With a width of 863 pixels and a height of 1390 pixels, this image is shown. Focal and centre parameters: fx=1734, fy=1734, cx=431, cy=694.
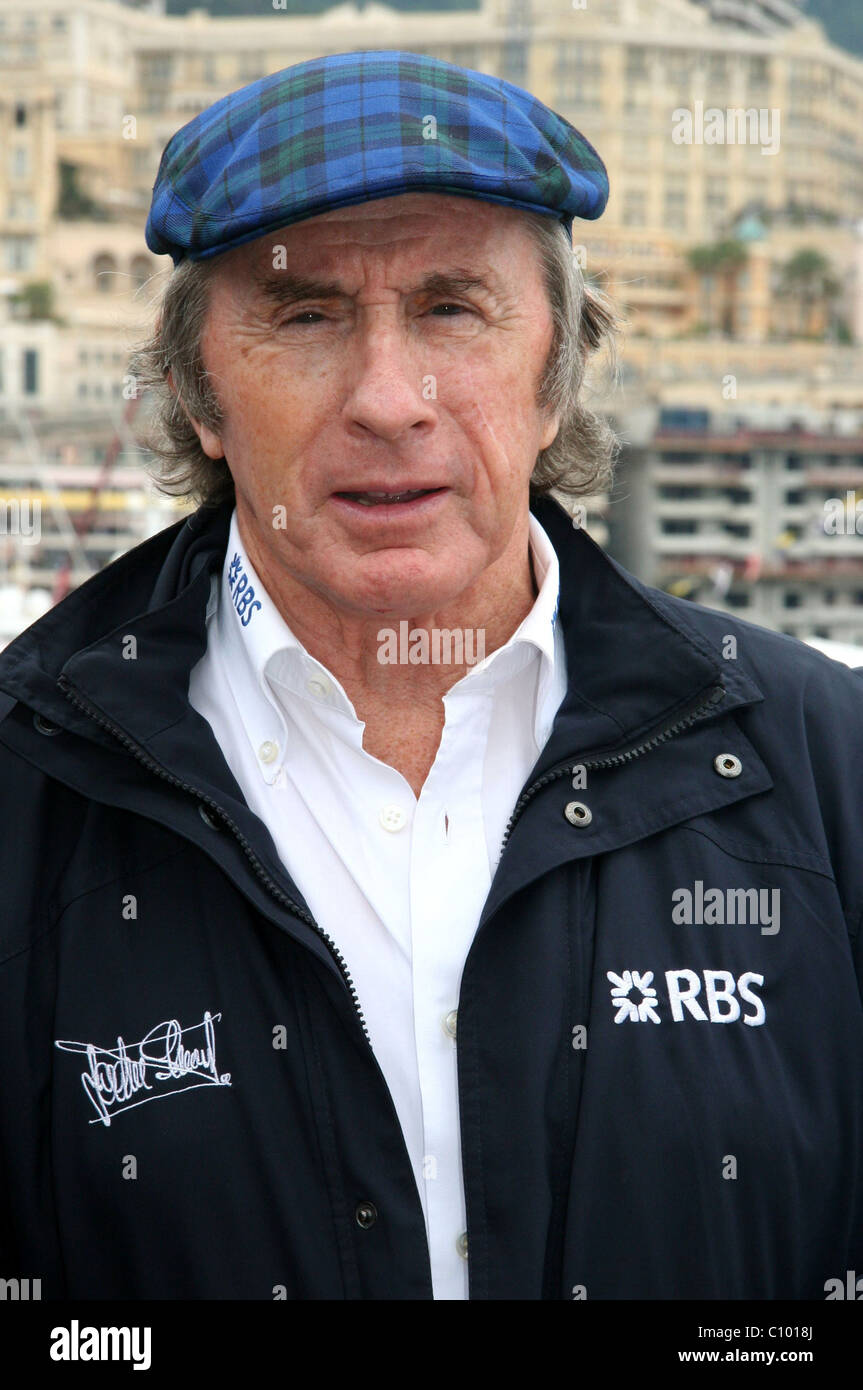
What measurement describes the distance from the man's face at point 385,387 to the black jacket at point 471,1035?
0.18 metres

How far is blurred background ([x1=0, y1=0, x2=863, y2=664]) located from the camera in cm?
4072

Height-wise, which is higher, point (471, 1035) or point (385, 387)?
point (385, 387)

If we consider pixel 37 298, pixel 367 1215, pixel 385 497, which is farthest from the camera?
pixel 37 298

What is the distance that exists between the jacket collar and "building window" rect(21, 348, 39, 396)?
1791 inches

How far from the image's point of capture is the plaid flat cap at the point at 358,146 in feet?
4.37

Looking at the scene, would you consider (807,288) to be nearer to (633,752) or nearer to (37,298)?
(37,298)

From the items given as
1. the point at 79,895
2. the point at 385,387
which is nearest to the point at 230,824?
the point at 79,895

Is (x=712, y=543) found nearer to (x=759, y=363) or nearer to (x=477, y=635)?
(x=759, y=363)

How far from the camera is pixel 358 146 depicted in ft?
4.37

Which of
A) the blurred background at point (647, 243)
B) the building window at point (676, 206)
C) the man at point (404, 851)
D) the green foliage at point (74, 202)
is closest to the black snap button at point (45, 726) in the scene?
the man at point (404, 851)

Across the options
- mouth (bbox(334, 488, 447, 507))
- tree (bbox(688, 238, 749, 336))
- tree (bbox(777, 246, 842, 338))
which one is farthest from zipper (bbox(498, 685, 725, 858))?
tree (bbox(777, 246, 842, 338))

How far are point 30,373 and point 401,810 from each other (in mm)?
46189

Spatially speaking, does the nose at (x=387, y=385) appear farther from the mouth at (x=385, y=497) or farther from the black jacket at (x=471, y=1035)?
the black jacket at (x=471, y=1035)
